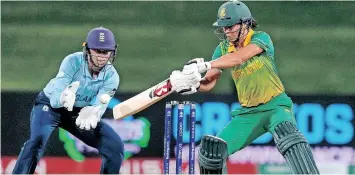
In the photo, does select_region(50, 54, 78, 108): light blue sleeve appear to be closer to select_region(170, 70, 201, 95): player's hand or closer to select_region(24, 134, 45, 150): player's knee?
select_region(24, 134, 45, 150): player's knee

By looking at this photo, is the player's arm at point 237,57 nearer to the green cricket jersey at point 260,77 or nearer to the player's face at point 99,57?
the green cricket jersey at point 260,77

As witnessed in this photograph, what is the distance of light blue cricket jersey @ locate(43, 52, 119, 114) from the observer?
552cm

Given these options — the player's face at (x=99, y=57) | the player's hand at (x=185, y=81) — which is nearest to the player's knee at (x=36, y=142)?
the player's face at (x=99, y=57)

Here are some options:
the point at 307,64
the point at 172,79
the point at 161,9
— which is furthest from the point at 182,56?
the point at 172,79

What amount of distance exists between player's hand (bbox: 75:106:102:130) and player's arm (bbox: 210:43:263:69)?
0.77m

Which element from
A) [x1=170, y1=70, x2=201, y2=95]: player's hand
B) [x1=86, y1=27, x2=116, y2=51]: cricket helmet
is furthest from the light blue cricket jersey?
[x1=170, y1=70, x2=201, y2=95]: player's hand

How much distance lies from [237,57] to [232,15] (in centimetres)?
25

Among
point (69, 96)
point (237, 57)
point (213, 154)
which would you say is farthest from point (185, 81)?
point (69, 96)

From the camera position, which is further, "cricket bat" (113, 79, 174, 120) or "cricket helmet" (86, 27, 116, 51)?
"cricket helmet" (86, 27, 116, 51)

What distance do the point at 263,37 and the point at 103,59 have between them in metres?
0.93

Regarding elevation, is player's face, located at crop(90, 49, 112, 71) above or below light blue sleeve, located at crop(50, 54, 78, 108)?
above

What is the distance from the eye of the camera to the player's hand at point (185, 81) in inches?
207

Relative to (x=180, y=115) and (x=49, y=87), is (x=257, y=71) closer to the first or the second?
(x=180, y=115)

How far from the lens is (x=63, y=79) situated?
5512 mm
